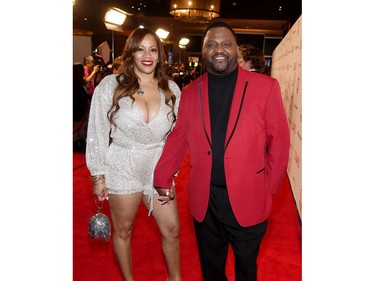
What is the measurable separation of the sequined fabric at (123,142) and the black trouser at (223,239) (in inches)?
18.0

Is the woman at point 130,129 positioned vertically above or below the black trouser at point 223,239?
above

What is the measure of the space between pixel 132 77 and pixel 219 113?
0.64 m

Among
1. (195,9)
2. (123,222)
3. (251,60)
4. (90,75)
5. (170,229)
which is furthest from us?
(195,9)

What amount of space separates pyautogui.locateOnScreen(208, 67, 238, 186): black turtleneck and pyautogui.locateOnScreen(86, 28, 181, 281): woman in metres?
0.39

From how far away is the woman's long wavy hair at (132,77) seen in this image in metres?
2.24

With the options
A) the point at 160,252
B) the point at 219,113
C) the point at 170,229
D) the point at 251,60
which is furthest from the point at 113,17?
the point at 219,113

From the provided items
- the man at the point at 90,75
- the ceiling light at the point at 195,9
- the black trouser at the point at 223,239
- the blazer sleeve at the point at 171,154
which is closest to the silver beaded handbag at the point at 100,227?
the blazer sleeve at the point at 171,154

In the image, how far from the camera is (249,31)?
68.5 ft

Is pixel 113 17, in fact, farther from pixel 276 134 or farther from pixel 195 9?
pixel 276 134

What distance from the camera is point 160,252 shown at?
324 centimetres

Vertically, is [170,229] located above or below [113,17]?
below

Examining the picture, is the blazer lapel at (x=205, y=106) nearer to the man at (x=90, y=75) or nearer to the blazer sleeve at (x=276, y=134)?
the blazer sleeve at (x=276, y=134)

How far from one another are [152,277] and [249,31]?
1953 cm
